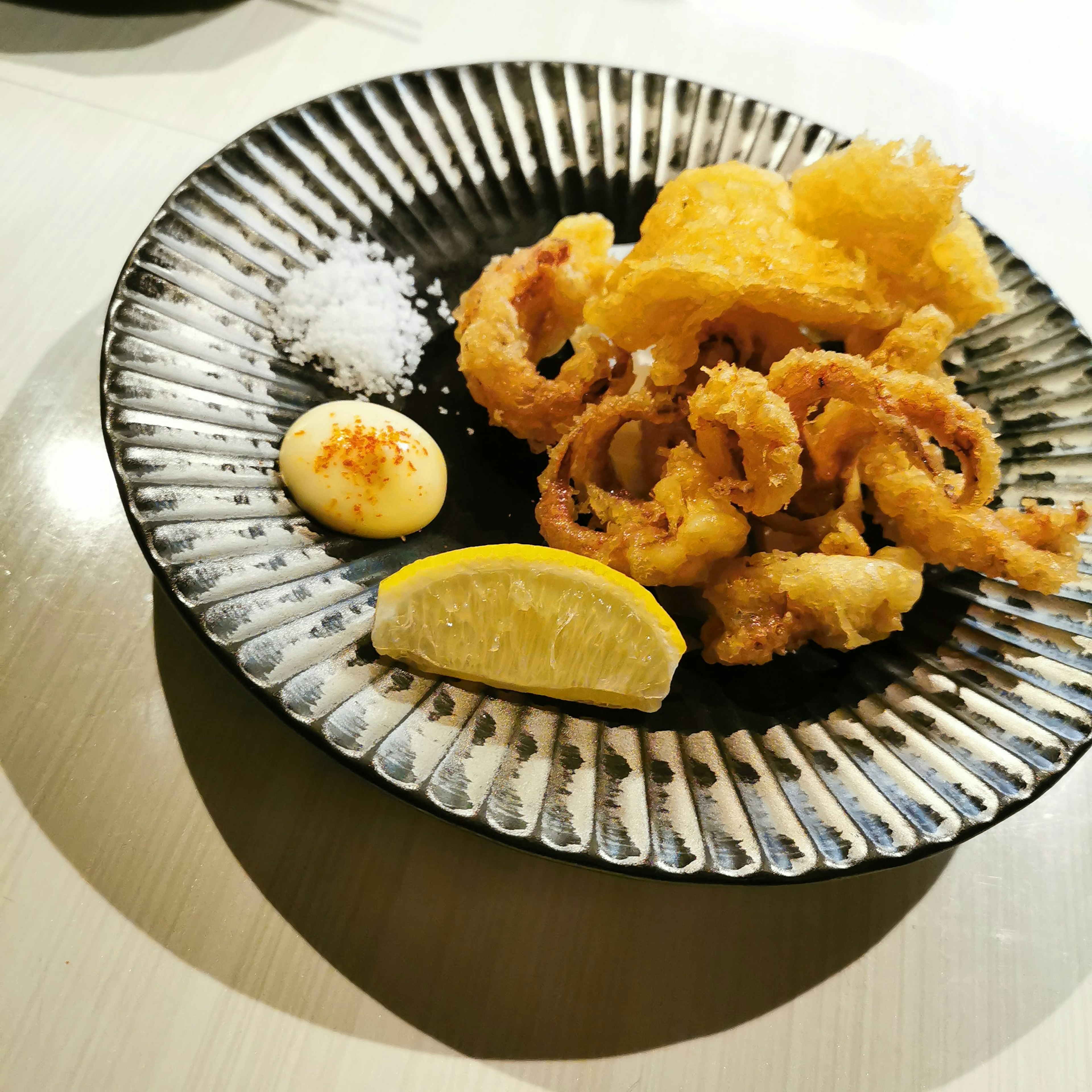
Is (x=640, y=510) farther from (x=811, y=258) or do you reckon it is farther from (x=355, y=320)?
(x=355, y=320)

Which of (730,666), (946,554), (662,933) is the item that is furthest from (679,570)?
(662,933)

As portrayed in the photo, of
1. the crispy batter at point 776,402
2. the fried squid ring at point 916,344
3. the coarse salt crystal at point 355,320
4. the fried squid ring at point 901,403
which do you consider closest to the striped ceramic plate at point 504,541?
the coarse salt crystal at point 355,320

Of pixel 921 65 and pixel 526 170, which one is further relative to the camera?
pixel 921 65

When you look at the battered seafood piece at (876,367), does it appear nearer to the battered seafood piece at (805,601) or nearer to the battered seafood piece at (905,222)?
the battered seafood piece at (905,222)

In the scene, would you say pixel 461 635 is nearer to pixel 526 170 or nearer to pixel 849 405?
pixel 849 405

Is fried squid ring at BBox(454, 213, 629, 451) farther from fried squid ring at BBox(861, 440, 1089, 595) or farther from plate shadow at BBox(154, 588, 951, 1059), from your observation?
plate shadow at BBox(154, 588, 951, 1059)

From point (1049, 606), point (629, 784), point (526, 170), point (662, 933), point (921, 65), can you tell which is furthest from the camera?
point (921, 65)

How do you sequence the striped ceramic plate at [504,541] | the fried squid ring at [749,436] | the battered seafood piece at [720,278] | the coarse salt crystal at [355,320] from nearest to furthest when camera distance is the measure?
the striped ceramic plate at [504,541]
the fried squid ring at [749,436]
the battered seafood piece at [720,278]
the coarse salt crystal at [355,320]
